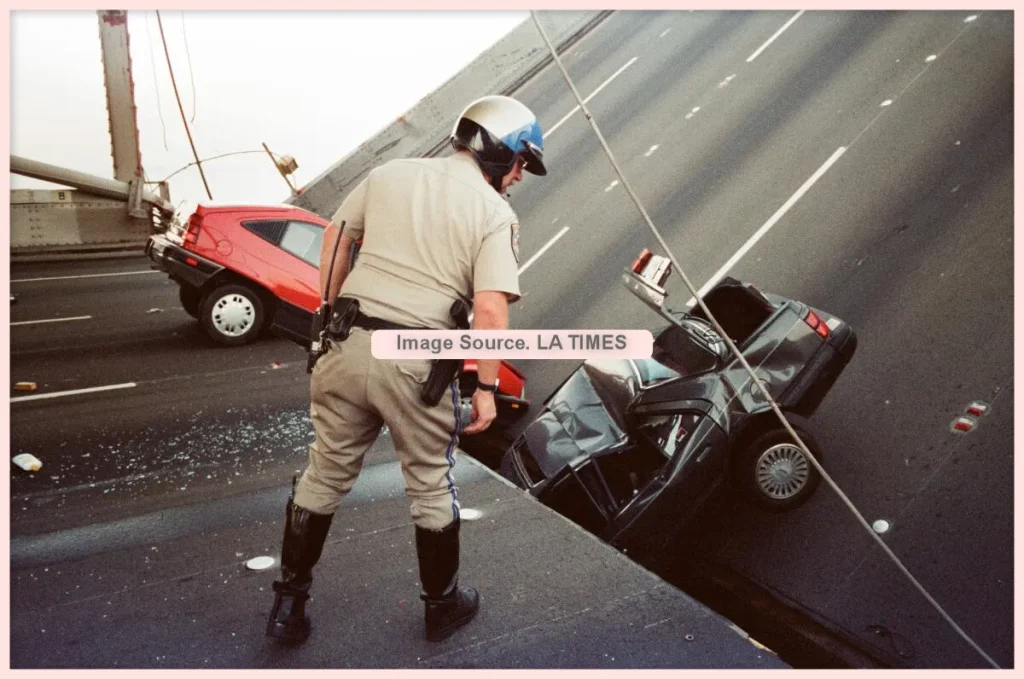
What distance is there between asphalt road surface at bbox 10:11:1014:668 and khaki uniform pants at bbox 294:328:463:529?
201 cm

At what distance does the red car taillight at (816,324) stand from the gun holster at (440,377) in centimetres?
256

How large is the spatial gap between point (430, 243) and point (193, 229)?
226 inches

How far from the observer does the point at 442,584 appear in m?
2.83

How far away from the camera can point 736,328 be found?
4.86 m

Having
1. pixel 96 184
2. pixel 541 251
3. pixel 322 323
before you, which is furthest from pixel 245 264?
pixel 322 323

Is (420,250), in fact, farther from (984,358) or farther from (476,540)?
(984,358)

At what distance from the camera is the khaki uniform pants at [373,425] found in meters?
2.55

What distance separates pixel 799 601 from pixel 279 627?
2.66 metres

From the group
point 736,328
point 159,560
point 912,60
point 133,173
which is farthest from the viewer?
point 133,173

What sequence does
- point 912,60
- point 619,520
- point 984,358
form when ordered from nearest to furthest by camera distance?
point 619,520
point 984,358
point 912,60

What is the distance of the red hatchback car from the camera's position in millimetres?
7484

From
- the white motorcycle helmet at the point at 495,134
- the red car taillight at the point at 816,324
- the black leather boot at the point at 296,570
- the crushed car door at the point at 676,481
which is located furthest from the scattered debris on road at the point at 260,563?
the red car taillight at the point at 816,324

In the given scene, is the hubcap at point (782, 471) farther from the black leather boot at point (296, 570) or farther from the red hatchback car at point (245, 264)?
the red hatchback car at point (245, 264)

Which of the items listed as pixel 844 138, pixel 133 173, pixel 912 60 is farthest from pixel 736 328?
pixel 133 173
